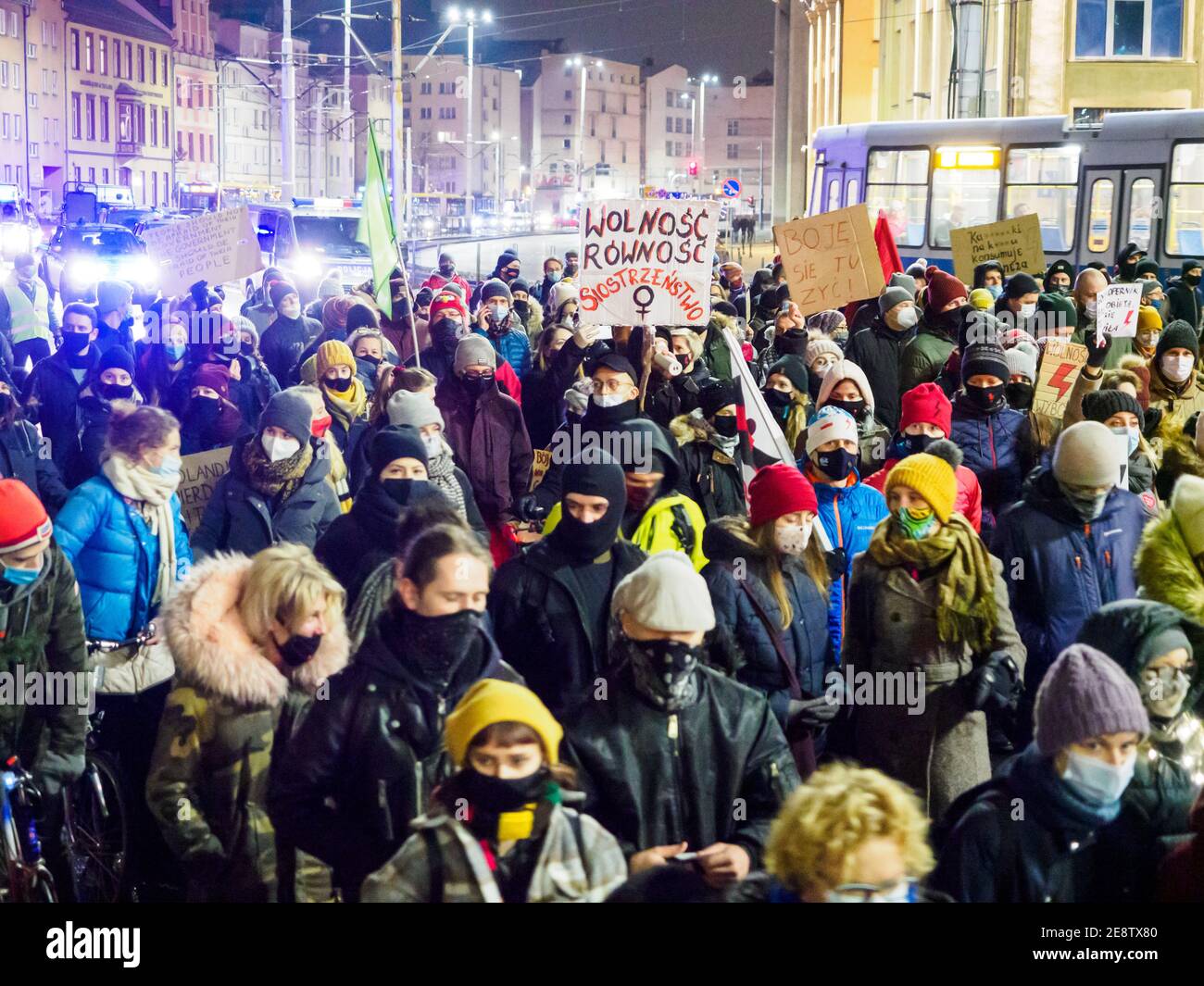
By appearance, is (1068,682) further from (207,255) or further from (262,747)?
(207,255)

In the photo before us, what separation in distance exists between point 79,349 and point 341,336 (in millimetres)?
1685

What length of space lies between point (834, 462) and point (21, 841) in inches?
128

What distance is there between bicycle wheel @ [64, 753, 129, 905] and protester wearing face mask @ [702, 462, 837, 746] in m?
2.03

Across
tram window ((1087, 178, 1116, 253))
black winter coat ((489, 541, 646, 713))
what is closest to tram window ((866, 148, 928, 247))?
tram window ((1087, 178, 1116, 253))

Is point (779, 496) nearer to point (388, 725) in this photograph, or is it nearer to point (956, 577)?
point (956, 577)

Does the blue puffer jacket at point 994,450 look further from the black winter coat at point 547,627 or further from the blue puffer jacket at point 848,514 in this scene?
the black winter coat at point 547,627

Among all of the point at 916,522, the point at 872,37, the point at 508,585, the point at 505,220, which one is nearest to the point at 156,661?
the point at 508,585

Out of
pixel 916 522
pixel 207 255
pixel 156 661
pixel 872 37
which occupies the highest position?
pixel 872 37

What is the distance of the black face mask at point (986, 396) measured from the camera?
29.0 feet

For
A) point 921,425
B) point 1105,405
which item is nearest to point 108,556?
point 921,425

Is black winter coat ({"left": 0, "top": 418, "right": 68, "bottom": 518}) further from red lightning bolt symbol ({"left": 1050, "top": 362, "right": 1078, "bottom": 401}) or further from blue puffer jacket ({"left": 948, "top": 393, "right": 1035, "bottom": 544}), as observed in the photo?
red lightning bolt symbol ({"left": 1050, "top": 362, "right": 1078, "bottom": 401})

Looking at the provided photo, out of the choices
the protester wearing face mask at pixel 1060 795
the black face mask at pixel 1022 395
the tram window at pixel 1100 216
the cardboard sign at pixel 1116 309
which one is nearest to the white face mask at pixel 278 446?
the protester wearing face mask at pixel 1060 795

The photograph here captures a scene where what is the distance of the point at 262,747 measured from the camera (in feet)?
17.4

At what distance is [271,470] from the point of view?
24.8 feet
